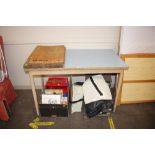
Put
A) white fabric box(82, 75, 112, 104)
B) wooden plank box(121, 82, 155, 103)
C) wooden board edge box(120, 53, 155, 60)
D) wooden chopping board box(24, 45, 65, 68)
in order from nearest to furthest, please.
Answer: wooden chopping board box(24, 45, 65, 68), white fabric box(82, 75, 112, 104), wooden board edge box(120, 53, 155, 60), wooden plank box(121, 82, 155, 103)

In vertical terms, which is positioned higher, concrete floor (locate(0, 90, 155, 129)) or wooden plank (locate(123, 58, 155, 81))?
wooden plank (locate(123, 58, 155, 81))

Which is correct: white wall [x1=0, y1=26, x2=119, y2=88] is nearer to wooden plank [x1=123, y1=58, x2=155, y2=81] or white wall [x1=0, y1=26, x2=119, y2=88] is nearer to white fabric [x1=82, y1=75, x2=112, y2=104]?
wooden plank [x1=123, y1=58, x2=155, y2=81]

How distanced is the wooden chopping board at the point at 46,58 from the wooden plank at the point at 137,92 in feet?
3.19

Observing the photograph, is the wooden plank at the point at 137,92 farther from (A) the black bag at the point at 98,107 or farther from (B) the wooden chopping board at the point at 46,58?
(B) the wooden chopping board at the point at 46,58

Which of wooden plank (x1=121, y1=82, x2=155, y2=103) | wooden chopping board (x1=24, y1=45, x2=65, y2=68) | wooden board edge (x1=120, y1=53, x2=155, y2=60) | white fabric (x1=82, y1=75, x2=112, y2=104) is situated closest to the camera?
wooden chopping board (x1=24, y1=45, x2=65, y2=68)

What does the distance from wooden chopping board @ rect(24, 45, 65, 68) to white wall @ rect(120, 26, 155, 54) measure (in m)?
0.81

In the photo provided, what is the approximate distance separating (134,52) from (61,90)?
106cm

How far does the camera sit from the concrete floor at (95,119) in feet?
5.61

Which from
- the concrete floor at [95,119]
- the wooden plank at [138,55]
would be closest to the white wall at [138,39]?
the wooden plank at [138,55]

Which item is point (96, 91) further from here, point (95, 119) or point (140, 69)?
point (140, 69)

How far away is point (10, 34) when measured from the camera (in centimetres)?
205

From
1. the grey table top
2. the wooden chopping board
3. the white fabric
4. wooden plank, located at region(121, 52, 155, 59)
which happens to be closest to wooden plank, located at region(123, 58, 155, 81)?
wooden plank, located at region(121, 52, 155, 59)

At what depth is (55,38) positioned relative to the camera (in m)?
2.09

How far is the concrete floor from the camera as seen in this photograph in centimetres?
171
